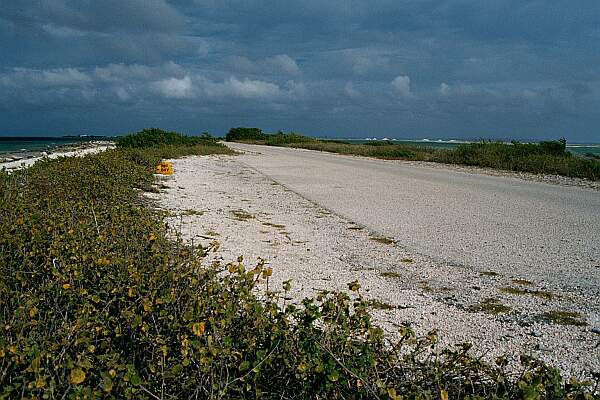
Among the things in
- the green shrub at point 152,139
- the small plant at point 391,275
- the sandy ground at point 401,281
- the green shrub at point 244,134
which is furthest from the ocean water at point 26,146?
the small plant at point 391,275

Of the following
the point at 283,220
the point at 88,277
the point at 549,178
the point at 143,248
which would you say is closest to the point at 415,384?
the point at 88,277

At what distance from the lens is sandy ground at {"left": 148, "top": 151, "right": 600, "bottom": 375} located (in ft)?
12.8

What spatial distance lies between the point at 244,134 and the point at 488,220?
255ft

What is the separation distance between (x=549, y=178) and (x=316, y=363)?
1832cm

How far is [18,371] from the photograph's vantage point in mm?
2693

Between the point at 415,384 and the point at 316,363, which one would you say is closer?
the point at 316,363

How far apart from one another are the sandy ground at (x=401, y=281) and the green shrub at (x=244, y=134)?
246ft

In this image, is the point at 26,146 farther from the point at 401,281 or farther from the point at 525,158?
the point at 401,281

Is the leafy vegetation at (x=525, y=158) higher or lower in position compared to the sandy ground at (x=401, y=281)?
higher

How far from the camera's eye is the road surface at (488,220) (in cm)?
616

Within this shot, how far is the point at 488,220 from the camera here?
9211 mm

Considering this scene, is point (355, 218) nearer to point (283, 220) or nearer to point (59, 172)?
point (283, 220)

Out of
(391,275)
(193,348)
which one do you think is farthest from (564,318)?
(193,348)

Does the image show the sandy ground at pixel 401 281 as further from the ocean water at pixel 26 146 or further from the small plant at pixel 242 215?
the ocean water at pixel 26 146
